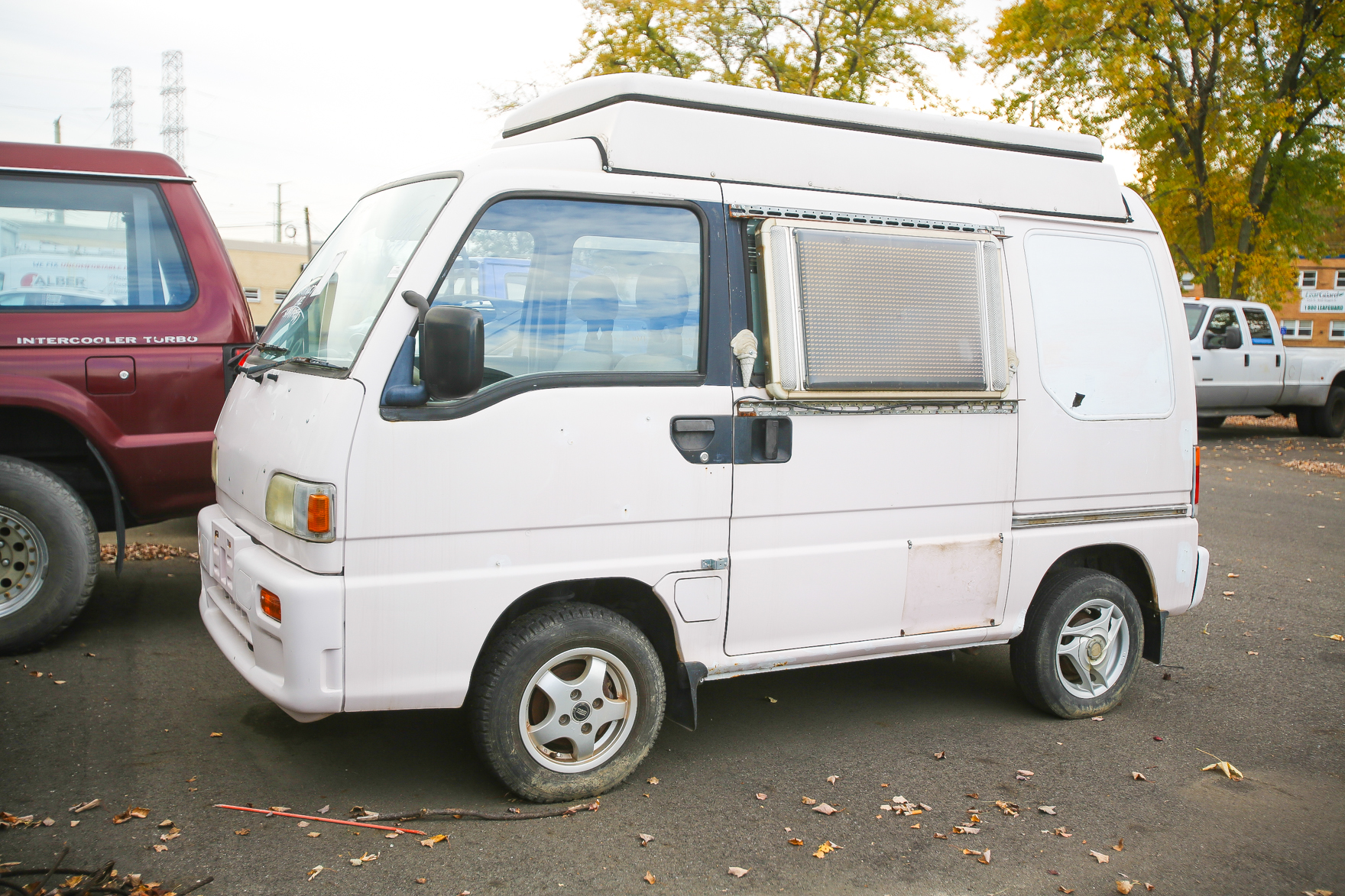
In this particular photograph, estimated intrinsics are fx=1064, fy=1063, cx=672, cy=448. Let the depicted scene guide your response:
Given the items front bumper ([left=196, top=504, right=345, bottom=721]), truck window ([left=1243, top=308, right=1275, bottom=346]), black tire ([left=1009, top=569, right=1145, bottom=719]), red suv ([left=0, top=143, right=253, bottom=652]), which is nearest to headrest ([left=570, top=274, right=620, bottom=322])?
front bumper ([left=196, top=504, right=345, bottom=721])

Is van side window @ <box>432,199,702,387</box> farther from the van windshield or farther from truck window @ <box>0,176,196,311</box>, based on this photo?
truck window @ <box>0,176,196,311</box>

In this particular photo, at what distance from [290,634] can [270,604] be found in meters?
0.19

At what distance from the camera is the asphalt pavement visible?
340cm

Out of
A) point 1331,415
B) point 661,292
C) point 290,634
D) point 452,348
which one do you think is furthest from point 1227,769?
point 1331,415

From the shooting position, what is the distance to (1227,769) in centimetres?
439

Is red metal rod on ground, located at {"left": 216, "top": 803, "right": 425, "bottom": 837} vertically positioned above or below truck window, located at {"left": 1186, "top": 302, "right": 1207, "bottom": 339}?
below

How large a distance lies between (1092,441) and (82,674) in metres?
4.76

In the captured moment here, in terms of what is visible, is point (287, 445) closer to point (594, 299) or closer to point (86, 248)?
point (594, 299)

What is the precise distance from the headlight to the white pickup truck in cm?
1557

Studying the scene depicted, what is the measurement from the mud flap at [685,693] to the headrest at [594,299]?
133cm

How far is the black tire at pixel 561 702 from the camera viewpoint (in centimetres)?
365

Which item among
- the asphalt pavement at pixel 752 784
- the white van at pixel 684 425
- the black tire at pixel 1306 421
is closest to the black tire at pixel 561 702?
the white van at pixel 684 425

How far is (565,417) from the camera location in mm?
3607

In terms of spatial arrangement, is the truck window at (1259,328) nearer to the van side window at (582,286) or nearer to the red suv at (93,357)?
the van side window at (582,286)
